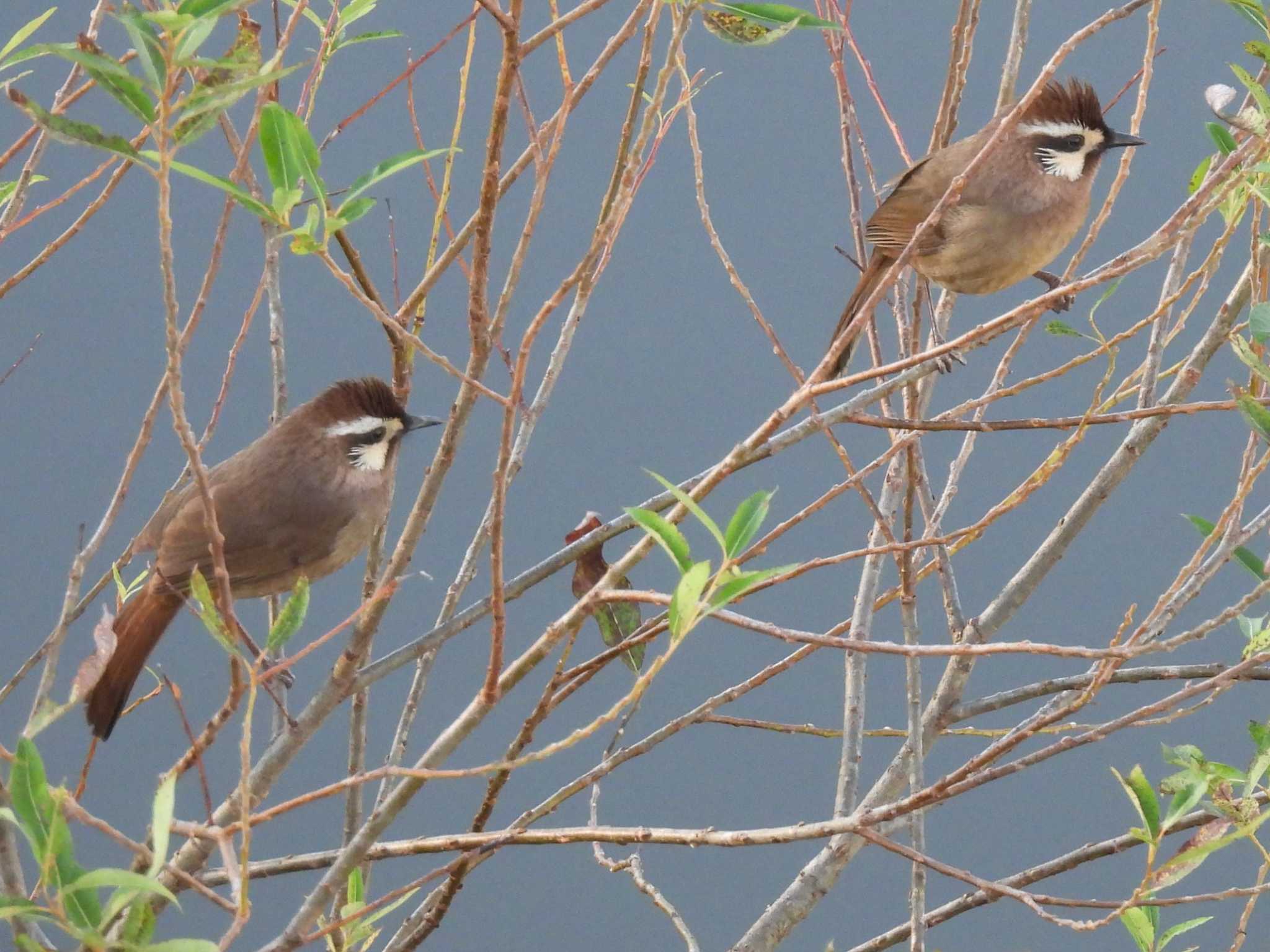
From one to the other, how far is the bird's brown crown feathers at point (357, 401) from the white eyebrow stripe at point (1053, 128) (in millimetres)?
1040

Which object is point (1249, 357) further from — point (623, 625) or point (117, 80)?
point (117, 80)

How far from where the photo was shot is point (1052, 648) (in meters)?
0.83

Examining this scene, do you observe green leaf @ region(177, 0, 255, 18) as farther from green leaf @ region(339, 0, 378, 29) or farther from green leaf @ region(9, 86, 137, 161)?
green leaf @ region(339, 0, 378, 29)

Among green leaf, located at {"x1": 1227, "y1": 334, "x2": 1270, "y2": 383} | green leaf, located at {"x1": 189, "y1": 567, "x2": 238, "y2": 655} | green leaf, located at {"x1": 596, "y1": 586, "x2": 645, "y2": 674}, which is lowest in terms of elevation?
green leaf, located at {"x1": 596, "y1": 586, "x2": 645, "y2": 674}

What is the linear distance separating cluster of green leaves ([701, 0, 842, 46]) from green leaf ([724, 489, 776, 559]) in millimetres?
305

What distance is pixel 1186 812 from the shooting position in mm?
1172

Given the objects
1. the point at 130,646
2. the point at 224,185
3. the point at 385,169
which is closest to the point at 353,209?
the point at 385,169

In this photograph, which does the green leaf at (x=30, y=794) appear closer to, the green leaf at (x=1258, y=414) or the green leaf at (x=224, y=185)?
the green leaf at (x=224, y=185)

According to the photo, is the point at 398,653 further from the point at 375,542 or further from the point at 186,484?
the point at 186,484

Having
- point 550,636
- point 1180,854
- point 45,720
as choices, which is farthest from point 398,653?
point 1180,854

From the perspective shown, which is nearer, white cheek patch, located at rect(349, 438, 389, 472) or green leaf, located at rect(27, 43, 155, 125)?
green leaf, located at rect(27, 43, 155, 125)

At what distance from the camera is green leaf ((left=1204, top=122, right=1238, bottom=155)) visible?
1.25m

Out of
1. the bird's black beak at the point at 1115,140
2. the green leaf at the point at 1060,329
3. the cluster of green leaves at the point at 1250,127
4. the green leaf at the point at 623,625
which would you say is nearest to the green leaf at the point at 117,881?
the green leaf at the point at 623,625

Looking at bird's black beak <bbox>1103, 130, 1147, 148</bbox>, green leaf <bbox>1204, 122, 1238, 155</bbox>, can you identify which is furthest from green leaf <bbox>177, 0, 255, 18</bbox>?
bird's black beak <bbox>1103, 130, 1147, 148</bbox>
